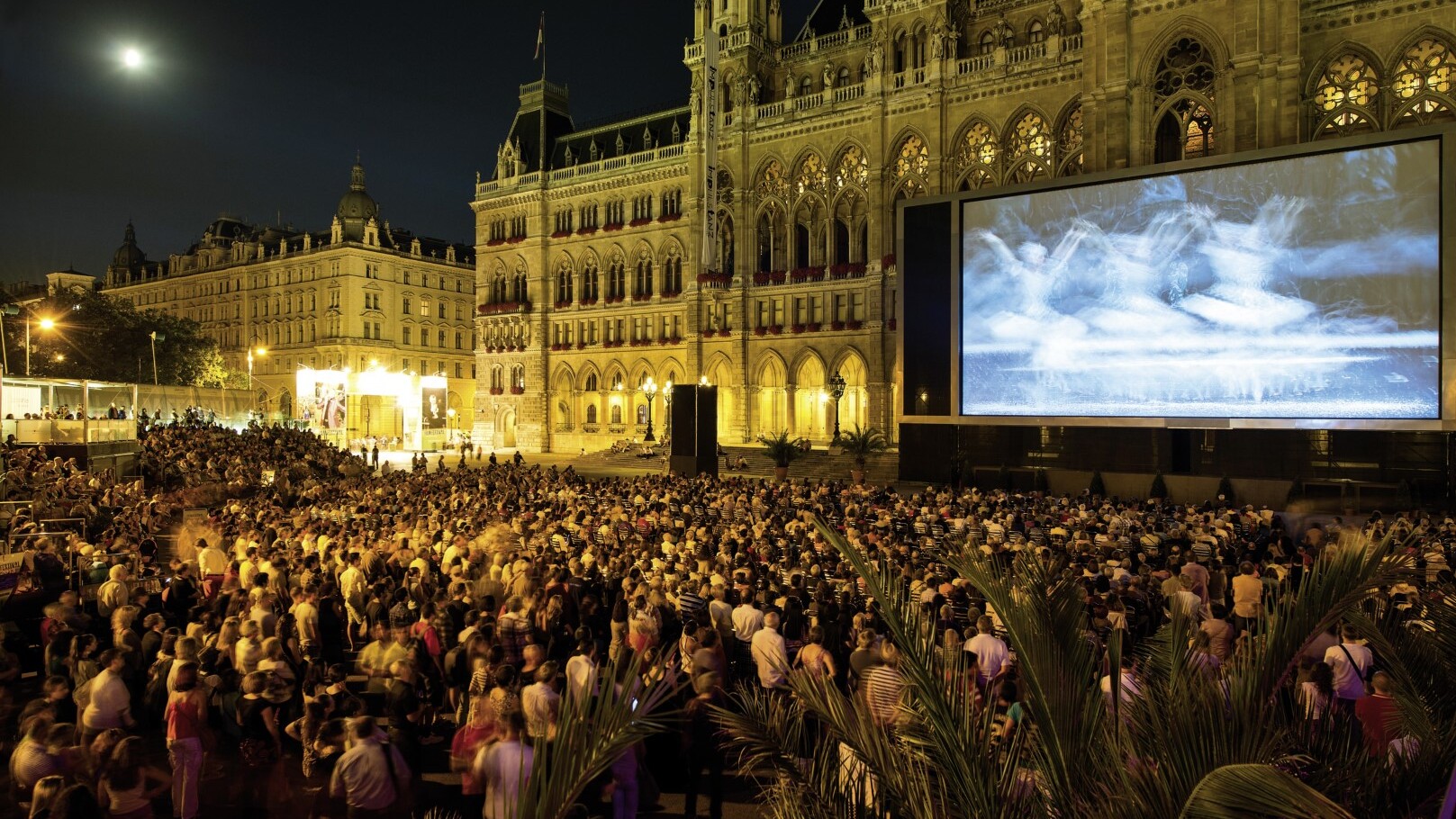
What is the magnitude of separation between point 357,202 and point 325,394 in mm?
41585

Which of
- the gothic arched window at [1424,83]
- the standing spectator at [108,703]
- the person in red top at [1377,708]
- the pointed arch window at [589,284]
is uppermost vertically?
the gothic arched window at [1424,83]

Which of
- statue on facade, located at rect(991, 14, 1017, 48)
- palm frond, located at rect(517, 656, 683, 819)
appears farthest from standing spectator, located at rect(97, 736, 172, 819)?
statue on facade, located at rect(991, 14, 1017, 48)

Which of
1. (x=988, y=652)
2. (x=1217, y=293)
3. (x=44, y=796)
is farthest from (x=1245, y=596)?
(x=1217, y=293)

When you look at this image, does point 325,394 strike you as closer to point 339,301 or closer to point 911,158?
point 911,158

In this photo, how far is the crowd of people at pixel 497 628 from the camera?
530 centimetres

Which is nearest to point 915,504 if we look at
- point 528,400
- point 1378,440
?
point 1378,440

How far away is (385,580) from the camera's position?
10.3 m

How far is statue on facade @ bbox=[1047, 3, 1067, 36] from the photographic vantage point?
38.2 m

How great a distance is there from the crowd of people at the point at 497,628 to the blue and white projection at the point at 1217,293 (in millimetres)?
7059

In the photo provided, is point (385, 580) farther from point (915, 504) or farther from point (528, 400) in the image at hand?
point (528, 400)

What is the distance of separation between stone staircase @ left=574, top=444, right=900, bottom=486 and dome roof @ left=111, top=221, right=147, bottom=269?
80.3 metres

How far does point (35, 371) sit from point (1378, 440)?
209 ft

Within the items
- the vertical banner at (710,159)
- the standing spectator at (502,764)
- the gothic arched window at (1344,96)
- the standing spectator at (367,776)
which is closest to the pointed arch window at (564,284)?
the vertical banner at (710,159)

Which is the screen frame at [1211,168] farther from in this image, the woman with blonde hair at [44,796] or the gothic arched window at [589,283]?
the gothic arched window at [589,283]
